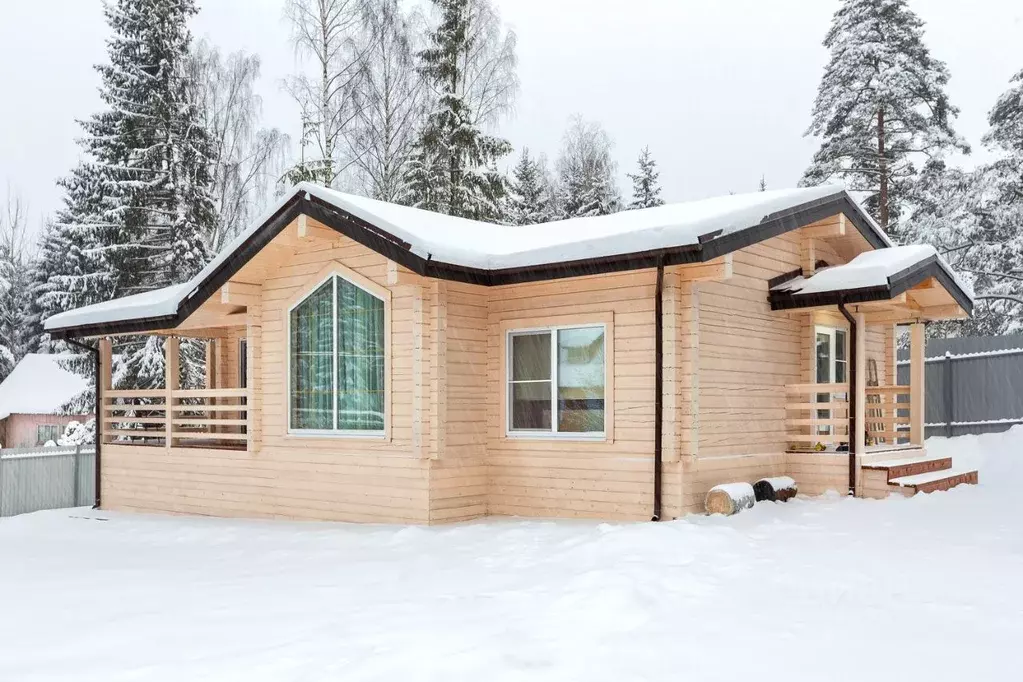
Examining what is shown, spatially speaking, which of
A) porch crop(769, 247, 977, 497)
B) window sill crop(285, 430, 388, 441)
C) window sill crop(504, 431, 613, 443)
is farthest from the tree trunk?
window sill crop(285, 430, 388, 441)

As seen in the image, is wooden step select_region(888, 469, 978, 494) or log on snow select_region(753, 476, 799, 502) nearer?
log on snow select_region(753, 476, 799, 502)

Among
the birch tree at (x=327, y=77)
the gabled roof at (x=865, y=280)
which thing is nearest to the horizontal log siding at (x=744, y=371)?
the gabled roof at (x=865, y=280)

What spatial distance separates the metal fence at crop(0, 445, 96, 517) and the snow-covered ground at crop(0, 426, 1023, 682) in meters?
7.00

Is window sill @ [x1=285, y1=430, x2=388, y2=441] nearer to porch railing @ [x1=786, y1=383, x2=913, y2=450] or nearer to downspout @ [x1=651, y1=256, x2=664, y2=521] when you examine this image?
downspout @ [x1=651, y1=256, x2=664, y2=521]

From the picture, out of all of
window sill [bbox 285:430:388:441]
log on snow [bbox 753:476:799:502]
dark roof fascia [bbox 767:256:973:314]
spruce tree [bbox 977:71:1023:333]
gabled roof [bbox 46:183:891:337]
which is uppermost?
spruce tree [bbox 977:71:1023:333]

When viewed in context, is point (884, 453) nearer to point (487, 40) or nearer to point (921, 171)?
point (921, 171)

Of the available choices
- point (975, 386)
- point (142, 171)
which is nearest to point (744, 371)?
point (975, 386)

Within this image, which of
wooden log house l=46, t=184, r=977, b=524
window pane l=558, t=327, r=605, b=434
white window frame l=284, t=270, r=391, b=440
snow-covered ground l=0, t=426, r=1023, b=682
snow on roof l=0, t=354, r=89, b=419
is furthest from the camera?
snow on roof l=0, t=354, r=89, b=419

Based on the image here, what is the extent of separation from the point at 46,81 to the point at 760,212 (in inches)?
3043

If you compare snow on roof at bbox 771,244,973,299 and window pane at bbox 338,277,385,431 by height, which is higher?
snow on roof at bbox 771,244,973,299

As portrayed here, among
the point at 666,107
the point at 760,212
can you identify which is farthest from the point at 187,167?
the point at 666,107

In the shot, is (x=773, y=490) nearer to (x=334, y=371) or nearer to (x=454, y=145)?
(x=334, y=371)

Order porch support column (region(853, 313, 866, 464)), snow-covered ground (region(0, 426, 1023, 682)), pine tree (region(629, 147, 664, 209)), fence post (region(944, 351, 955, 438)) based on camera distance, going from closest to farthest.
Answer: snow-covered ground (region(0, 426, 1023, 682)) → porch support column (region(853, 313, 866, 464)) → fence post (region(944, 351, 955, 438)) → pine tree (region(629, 147, 664, 209))

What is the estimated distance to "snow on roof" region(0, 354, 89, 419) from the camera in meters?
31.3
